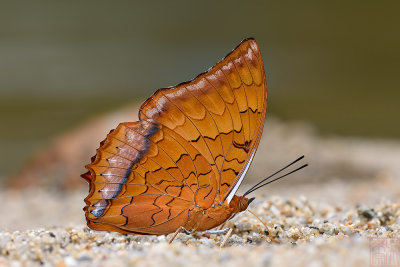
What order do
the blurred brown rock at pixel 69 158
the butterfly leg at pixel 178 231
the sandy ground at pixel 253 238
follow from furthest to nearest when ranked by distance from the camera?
1. the blurred brown rock at pixel 69 158
2. the butterfly leg at pixel 178 231
3. the sandy ground at pixel 253 238

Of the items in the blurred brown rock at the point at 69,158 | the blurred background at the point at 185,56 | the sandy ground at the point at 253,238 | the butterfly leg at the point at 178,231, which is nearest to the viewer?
the sandy ground at the point at 253,238

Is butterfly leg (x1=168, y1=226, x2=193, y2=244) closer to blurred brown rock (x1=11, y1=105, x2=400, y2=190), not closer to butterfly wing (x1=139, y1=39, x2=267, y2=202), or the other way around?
butterfly wing (x1=139, y1=39, x2=267, y2=202)

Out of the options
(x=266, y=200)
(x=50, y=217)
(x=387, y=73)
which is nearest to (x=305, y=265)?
(x=266, y=200)

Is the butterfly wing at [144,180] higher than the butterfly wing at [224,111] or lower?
lower

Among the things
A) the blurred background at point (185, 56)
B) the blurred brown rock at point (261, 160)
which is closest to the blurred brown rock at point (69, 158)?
the blurred brown rock at point (261, 160)

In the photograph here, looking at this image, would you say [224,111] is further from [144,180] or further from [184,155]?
[144,180]

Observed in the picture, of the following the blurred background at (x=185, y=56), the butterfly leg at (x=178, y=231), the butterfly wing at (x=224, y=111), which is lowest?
the butterfly leg at (x=178, y=231)

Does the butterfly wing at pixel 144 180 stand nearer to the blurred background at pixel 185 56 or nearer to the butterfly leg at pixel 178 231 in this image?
the butterfly leg at pixel 178 231
